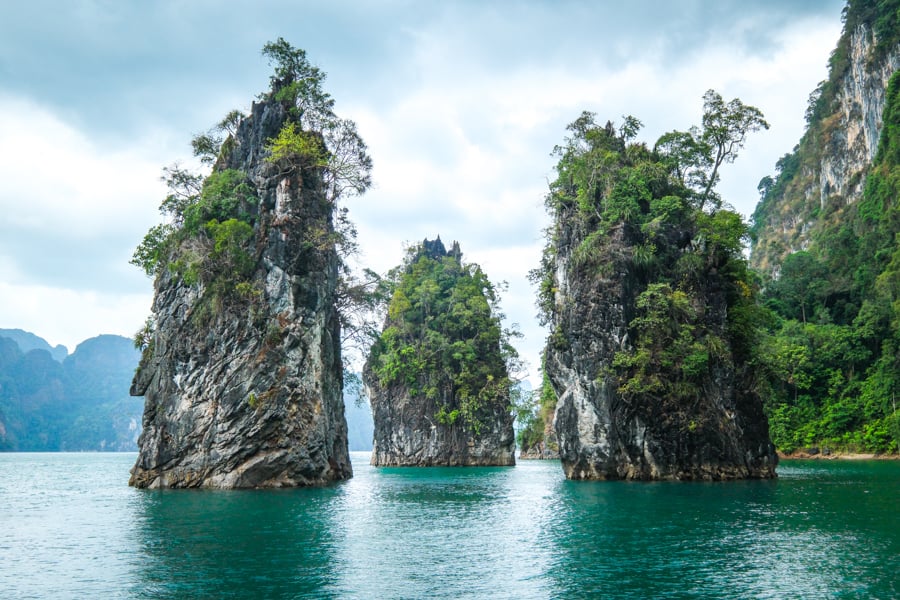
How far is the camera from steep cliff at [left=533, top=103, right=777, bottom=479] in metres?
36.2

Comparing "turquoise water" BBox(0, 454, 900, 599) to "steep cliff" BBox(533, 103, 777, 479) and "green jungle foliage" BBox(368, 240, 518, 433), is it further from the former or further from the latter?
"green jungle foliage" BBox(368, 240, 518, 433)

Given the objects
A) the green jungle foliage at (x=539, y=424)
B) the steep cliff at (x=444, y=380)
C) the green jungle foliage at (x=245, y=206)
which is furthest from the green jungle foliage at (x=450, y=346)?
the green jungle foliage at (x=245, y=206)

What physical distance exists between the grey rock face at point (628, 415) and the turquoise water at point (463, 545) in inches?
234

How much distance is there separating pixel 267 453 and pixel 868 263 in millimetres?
63119

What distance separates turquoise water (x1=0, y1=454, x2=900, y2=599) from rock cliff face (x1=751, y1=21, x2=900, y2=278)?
6094 centimetres

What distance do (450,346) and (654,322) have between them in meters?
33.6

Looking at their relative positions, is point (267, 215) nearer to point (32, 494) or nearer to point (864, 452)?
point (32, 494)

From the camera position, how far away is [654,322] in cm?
3650

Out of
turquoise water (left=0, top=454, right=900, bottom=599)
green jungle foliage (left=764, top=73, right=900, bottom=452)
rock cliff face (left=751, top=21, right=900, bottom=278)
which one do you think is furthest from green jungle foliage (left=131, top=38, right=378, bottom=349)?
rock cliff face (left=751, top=21, right=900, bottom=278)

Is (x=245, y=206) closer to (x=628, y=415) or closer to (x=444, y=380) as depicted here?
(x=628, y=415)

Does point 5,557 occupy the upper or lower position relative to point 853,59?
lower

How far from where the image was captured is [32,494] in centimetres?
3575

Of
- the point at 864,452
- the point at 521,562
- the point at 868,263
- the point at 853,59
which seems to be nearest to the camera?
the point at 521,562

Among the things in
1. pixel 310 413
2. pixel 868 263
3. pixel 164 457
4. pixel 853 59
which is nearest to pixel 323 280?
pixel 310 413
